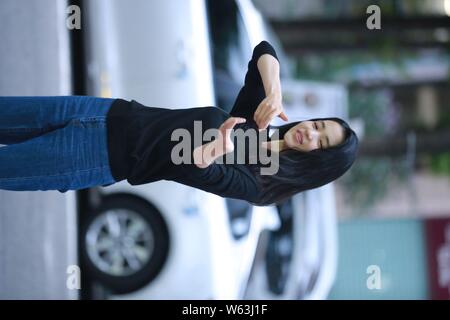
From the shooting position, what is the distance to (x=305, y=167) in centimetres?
143

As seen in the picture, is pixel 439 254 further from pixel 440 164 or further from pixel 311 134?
pixel 311 134

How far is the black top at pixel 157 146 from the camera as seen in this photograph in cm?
138

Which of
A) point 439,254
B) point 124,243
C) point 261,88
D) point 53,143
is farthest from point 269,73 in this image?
point 439,254

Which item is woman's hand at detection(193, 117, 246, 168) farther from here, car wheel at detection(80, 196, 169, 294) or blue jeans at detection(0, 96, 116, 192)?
car wheel at detection(80, 196, 169, 294)

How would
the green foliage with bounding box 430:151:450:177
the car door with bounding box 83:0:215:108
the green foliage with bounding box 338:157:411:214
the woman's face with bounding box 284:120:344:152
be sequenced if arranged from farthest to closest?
the green foliage with bounding box 338:157:411:214
the green foliage with bounding box 430:151:450:177
the car door with bounding box 83:0:215:108
the woman's face with bounding box 284:120:344:152

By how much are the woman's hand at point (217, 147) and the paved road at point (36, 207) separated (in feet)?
2.27

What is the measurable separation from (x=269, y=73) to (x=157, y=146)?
300mm

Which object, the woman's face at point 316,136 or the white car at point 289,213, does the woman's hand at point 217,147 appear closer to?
the woman's face at point 316,136

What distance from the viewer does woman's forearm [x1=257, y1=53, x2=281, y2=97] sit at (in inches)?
56.5

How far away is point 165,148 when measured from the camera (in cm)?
138

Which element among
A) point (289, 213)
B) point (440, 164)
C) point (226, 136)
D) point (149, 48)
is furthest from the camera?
point (440, 164)

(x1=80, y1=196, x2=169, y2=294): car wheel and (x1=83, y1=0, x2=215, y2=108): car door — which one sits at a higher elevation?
(x1=83, y1=0, x2=215, y2=108): car door

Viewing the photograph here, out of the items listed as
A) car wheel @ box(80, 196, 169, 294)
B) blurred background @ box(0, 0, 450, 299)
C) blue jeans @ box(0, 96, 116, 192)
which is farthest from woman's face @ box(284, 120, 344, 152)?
car wheel @ box(80, 196, 169, 294)
